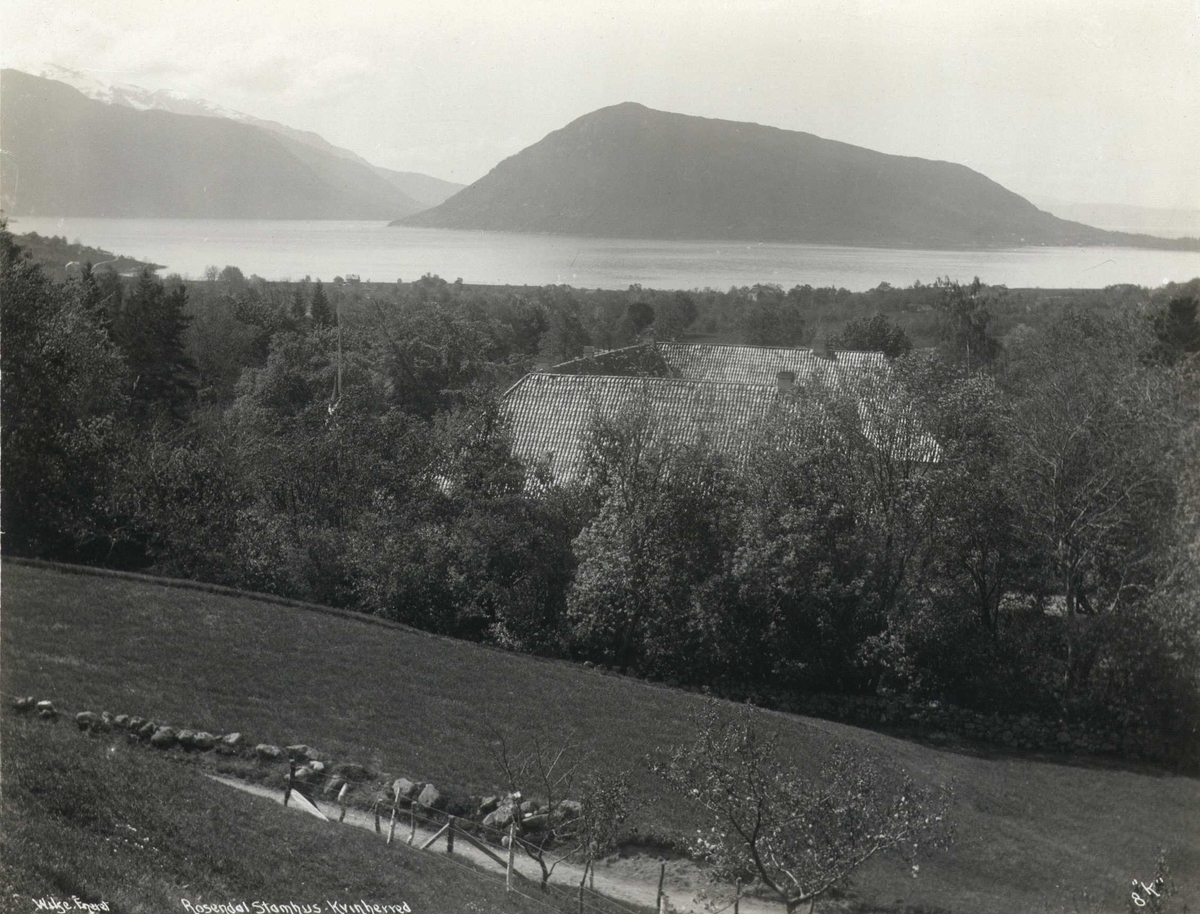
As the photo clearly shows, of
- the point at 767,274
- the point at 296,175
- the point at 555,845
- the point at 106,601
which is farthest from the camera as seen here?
the point at 767,274

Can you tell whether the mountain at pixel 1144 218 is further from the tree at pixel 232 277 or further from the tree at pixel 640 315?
the tree at pixel 232 277

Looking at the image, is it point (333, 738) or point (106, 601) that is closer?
point (333, 738)

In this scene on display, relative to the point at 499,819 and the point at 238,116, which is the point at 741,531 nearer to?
the point at 499,819

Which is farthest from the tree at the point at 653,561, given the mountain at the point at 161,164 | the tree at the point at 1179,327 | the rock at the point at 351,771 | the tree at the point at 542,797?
the tree at the point at 1179,327

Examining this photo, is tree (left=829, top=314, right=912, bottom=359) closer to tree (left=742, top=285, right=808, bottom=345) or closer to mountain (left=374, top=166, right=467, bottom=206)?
tree (left=742, top=285, right=808, bottom=345)

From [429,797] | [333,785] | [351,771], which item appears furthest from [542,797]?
[333,785]

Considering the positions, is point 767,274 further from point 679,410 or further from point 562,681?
point 562,681

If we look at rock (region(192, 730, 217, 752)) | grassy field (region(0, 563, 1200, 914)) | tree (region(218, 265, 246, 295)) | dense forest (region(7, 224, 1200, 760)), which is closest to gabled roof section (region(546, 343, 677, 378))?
dense forest (region(7, 224, 1200, 760))

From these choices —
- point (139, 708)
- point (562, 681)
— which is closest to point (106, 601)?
point (139, 708)
